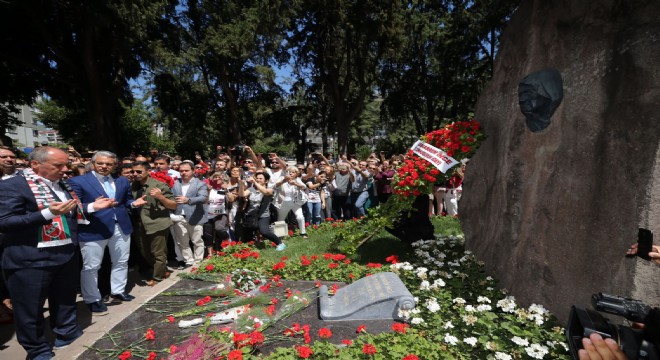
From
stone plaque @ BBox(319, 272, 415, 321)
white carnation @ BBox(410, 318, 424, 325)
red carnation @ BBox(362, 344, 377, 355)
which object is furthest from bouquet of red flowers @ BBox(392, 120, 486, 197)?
red carnation @ BBox(362, 344, 377, 355)

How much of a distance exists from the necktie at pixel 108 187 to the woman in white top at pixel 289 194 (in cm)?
329

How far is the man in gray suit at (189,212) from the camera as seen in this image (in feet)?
21.2

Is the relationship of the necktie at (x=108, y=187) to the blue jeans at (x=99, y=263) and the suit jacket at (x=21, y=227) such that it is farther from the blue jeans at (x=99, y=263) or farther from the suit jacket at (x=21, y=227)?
the suit jacket at (x=21, y=227)

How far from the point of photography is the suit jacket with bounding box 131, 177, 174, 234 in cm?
562

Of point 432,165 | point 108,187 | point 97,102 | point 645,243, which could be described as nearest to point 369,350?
point 645,243

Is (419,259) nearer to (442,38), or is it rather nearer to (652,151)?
(652,151)

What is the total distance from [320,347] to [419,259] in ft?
8.99

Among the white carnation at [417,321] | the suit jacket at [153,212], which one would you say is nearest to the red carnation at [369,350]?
the white carnation at [417,321]

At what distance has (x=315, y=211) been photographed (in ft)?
31.2

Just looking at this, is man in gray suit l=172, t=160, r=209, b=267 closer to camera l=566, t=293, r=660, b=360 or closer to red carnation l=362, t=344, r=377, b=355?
red carnation l=362, t=344, r=377, b=355

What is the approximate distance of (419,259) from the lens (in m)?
5.61

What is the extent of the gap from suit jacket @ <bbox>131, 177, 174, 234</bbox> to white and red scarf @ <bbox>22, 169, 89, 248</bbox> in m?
1.79

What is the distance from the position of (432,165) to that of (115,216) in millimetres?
4803

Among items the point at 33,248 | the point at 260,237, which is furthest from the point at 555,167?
the point at 260,237
